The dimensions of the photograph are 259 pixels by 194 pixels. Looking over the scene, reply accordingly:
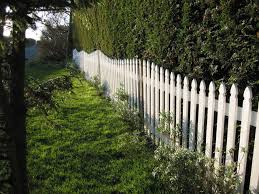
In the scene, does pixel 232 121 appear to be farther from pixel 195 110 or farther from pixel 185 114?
pixel 185 114

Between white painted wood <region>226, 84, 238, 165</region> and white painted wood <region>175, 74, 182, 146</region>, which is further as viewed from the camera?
white painted wood <region>175, 74, 182, 146</region>

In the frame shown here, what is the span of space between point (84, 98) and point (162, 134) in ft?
16.5

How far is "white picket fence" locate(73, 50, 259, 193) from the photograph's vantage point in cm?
286

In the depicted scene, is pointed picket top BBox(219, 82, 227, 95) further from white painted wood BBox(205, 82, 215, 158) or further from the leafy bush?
the leafy bush

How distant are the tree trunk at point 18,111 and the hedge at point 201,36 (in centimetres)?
47

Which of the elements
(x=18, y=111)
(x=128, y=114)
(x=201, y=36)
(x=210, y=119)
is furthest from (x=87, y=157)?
(x=18, y=111)

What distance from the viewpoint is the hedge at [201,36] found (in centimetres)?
303

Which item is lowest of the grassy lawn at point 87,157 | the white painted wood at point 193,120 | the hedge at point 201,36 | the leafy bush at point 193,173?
the grassy lawn at point 87,157

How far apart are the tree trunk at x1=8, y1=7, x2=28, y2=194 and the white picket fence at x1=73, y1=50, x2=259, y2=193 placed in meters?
1.74

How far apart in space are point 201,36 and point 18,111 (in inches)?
94.8

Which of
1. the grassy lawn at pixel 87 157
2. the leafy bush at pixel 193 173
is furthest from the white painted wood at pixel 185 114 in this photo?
the leafy bush at pixel 193 173

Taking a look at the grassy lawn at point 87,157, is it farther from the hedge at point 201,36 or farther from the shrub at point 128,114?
the hedge at point 201,36

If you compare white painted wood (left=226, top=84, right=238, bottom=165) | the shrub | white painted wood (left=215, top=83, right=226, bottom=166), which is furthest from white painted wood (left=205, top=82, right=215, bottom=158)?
the shrub

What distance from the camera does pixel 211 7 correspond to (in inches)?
141
